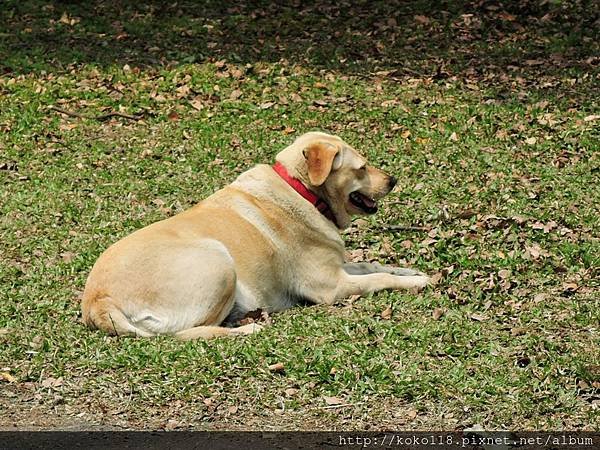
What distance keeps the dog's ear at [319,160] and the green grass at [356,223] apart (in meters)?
1.00

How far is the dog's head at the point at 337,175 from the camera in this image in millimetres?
8305

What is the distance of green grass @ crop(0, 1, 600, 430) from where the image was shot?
6.55 metres

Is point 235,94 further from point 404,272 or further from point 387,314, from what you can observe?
point 387,314

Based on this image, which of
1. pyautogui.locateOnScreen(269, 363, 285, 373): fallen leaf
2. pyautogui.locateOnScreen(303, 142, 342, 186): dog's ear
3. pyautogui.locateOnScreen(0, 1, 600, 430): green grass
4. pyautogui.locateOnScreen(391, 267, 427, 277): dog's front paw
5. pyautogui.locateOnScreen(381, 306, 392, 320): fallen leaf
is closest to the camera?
pyautogui.locateOnScreen(0, 1, 600, 430): green grass

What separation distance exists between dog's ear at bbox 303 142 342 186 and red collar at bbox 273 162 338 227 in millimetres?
177

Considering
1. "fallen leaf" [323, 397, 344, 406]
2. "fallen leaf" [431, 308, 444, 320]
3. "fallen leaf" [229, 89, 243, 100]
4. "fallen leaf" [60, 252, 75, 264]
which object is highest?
"fallen leaf" [323, 397, 344, 406]

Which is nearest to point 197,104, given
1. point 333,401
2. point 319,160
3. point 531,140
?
point 531,140

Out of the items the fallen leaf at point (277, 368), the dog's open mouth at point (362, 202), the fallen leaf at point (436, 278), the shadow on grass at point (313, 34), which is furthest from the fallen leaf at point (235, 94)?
the fallen leaf at point (277, 368)

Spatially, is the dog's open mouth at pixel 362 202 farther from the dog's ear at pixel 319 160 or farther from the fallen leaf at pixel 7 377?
the fallen leaf at pixel 7 377

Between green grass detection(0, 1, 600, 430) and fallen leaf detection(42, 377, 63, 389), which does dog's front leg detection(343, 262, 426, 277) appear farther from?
fallen leaf detection(42, 377, 63, 389)

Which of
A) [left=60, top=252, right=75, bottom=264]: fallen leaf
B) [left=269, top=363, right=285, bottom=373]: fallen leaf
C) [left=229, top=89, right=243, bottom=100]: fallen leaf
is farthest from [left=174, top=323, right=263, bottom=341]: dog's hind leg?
[left=229, top=89, right=243, bottom=100]: fallen leaf

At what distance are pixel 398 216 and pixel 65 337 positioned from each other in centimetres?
367

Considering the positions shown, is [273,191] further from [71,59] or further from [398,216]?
[71,59]

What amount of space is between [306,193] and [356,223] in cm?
172
